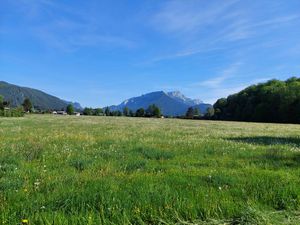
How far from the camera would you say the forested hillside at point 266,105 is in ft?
381

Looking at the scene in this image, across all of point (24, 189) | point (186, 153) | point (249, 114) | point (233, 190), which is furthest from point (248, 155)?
point (249, 114)

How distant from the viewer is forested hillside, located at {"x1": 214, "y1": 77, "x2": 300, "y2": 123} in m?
116

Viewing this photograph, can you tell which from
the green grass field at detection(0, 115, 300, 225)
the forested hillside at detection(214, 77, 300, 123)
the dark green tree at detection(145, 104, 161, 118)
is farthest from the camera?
the dark green tree at detection(145, 104, 161, 118)

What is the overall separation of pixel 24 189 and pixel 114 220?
8.49ft

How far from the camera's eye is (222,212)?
6.79m

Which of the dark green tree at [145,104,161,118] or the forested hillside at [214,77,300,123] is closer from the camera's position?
the forested hillside at [214,77,300,123]

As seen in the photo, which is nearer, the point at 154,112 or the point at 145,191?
the point at 145,191

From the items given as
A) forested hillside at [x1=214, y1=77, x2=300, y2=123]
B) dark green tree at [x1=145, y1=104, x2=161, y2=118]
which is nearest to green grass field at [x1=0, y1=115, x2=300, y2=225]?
forested hillside at [x1=214, y1=77, x2=300, y2=123]

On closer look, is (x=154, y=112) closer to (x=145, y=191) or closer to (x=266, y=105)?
(x=266, y=105)

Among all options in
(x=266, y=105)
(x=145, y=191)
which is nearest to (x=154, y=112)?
(x=266, y=105)

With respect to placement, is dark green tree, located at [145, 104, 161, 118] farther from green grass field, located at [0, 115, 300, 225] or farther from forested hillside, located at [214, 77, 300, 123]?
green grass field, located at [0, 115, 300, 225]

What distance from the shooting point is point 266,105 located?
128 m

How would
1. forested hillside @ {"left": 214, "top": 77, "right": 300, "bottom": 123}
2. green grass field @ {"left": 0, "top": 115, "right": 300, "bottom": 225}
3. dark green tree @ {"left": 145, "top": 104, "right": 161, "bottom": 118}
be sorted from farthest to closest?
dark green tree @ {"left": 145, "top": 104, "right": 161, "bottom": 118}, forested hillside @ {"left": 214, "top": 77, "right": 300, "bottom": 123}, green grass field @ {"left": 0, "top": 115, "right": 300, "bottom": 225}

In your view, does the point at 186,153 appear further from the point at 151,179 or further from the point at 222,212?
the point at 222,212
